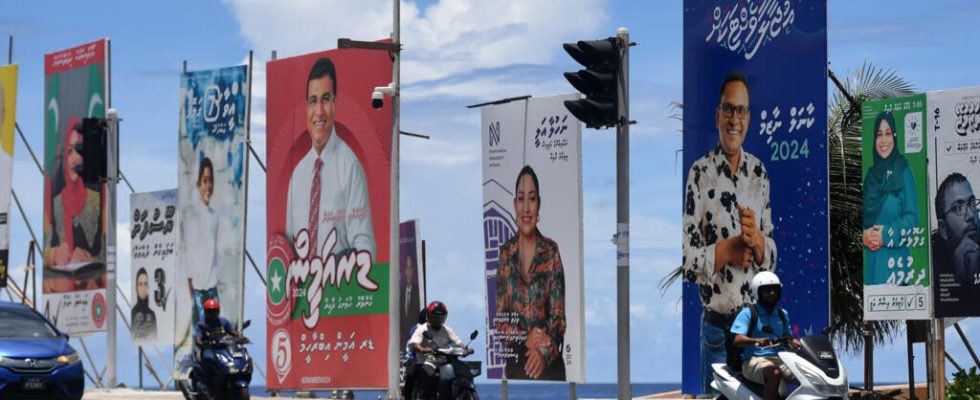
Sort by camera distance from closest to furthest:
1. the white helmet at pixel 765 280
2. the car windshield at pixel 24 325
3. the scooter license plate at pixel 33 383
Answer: the white helmet at pixel 765 280 < the scooter license plate at pixel 33 383 < the car windshield at pixel 24 325

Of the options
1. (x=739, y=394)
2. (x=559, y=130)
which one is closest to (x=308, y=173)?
(x=559, y=130)

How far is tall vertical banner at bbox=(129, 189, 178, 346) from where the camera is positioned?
1228 inches

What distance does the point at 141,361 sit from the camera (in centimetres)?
3347

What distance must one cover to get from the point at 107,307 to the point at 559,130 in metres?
12.4

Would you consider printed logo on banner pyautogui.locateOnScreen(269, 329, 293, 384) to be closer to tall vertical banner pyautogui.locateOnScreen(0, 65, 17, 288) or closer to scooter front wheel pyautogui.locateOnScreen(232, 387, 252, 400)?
scooter front wheel pyautogui.locateOnScreen(232, 387, 252, 400)

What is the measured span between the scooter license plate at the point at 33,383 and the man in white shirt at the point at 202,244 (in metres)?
7.10

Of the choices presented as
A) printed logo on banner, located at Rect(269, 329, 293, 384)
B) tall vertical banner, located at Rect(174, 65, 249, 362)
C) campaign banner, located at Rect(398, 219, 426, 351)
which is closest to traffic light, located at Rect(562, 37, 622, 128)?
campaign banner, located at Rect(398, 219, 426, 351)

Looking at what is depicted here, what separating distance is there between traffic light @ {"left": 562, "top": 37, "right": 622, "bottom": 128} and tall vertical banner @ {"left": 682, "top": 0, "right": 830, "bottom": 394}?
4.19 metres

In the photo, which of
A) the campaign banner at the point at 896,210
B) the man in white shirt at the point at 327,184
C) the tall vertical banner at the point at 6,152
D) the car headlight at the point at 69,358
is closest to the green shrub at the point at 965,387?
the campaign banner at the point at 896,210

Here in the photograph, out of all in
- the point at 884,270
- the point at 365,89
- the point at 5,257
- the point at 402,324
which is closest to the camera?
the point at 884,270

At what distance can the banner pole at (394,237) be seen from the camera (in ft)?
82.4

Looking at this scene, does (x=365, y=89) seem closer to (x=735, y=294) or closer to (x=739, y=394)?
(x=735, y=294)

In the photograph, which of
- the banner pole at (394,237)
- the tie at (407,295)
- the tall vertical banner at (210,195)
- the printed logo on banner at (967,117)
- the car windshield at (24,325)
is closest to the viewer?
the printed logo on banner at (967,117)

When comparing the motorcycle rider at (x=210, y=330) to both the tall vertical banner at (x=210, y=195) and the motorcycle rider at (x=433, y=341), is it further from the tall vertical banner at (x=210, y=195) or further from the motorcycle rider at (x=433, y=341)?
the tall vertical banner at (x=210, y=195)
